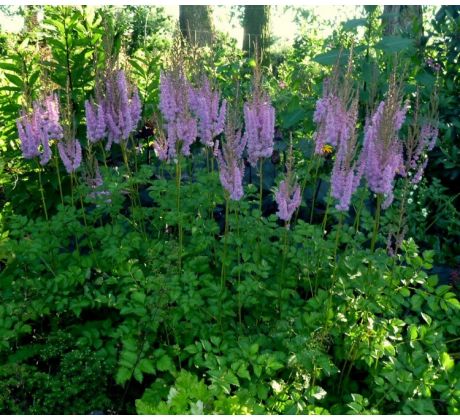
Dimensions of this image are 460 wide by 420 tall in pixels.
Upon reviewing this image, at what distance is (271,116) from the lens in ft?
9.16

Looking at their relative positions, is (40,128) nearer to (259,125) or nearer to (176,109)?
(176,109)

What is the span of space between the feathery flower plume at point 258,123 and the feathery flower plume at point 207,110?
0.24 meters

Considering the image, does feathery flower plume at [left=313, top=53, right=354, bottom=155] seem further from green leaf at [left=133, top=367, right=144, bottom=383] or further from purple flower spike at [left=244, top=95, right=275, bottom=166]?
green leaf at [left=133, top=367, right=144, bottom=383]

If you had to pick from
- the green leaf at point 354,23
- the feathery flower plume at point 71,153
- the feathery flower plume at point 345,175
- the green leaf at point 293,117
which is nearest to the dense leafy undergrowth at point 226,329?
the feathery flower plume at point 71,153

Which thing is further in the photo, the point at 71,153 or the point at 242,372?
the point at 71,153

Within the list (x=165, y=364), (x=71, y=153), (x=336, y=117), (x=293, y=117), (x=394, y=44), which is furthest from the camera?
(x=293, y=117)

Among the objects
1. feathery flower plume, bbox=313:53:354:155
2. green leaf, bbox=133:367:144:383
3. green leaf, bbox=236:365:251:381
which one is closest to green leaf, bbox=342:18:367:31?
feathery flower plume, bbox=313:53:354:155

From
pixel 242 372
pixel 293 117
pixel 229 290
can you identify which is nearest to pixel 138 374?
pixel 242 372

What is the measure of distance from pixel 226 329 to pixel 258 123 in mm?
1147

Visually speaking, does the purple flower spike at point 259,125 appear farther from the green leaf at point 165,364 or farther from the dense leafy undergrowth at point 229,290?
the green leaf at point 165,364

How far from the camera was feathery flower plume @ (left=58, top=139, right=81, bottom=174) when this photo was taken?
3.00 meters

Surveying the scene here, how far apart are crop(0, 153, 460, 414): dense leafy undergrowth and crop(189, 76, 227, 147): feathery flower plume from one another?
0.39 metres

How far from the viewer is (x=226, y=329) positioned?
113 inches

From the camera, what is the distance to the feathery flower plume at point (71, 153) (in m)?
3.00
